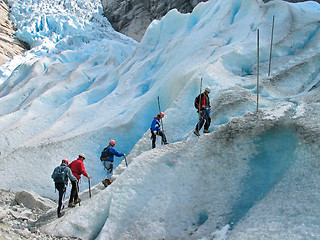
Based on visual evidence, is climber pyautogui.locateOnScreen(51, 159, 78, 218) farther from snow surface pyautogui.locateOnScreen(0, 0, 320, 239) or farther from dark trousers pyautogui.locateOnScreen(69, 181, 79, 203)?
snow surface pyautogui.locateOnScreen(0, 0, 320, 239)

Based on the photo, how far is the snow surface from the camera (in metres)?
5.77

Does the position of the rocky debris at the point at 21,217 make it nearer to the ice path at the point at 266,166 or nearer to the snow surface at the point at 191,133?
the snow surface at the point at 191,133

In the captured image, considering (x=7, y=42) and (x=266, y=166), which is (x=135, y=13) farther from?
(x=266, y=166)

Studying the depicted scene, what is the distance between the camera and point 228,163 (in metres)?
6.68

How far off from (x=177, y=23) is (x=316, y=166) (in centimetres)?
1593

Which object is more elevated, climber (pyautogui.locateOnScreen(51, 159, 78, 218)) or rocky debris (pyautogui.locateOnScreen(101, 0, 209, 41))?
climber (pyautogui.locateOnScreen(51, 159, 78, 218))

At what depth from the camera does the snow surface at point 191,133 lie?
227 inches

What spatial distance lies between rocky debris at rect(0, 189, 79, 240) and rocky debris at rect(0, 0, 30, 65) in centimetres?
2379

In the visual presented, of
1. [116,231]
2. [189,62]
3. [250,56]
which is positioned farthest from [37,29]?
[116,231]

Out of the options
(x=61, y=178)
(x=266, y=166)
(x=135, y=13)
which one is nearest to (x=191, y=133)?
(x=266, y=166)

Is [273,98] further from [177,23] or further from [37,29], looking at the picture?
[37,29]

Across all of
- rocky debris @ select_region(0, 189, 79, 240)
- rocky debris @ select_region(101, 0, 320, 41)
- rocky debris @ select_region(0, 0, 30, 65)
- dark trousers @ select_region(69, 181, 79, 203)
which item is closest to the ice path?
rocky debris @ select_region(0, 189, 79, 240)

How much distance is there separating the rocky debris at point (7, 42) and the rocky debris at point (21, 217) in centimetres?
2379

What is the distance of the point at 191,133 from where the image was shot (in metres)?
9.13
